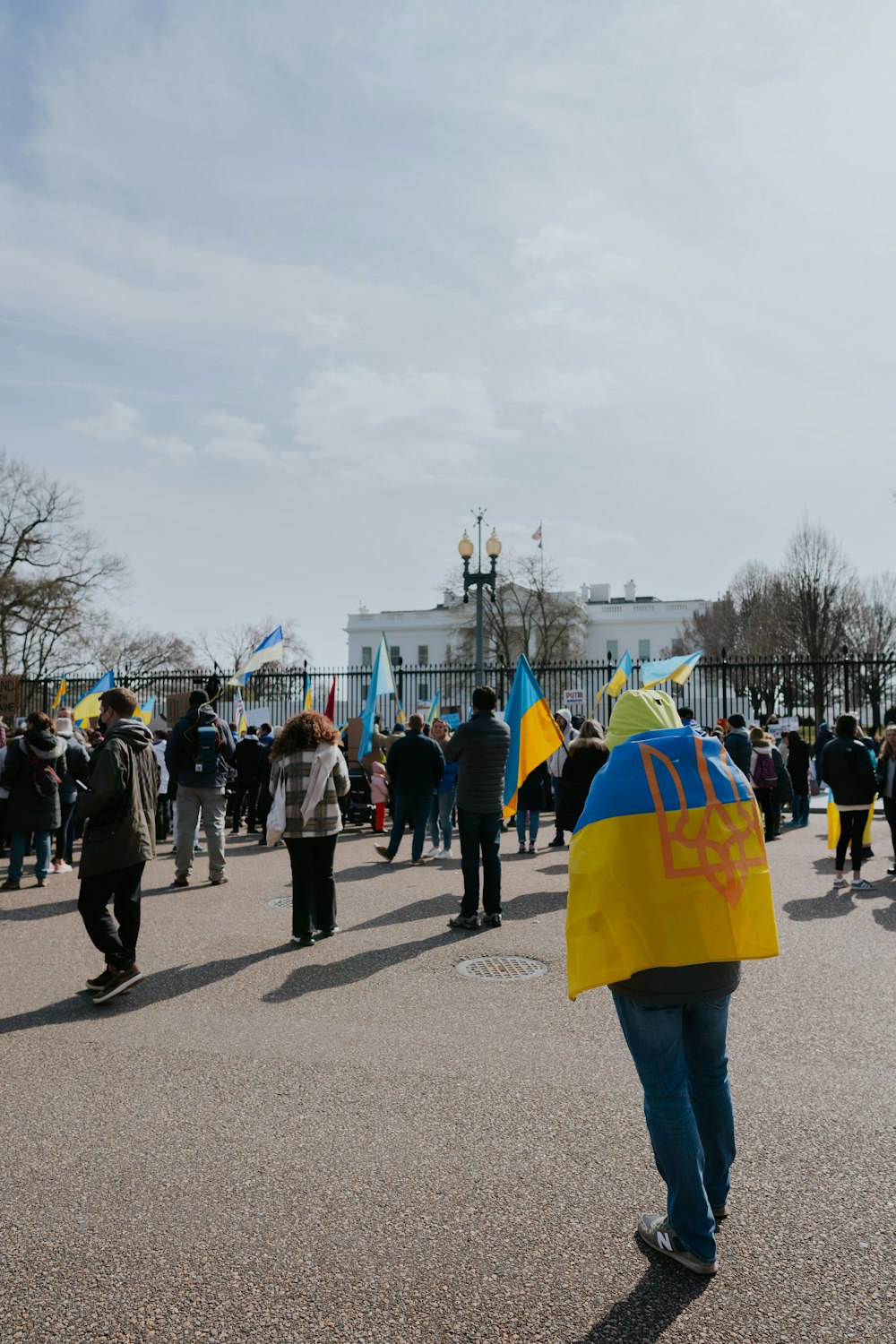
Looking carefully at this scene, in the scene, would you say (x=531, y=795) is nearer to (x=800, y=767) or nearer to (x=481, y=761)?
(x=481, y=761)

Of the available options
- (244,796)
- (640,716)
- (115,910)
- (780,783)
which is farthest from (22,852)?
(780,783)

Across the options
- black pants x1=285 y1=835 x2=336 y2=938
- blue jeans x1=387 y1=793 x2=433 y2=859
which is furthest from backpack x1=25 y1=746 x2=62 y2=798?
black pants x1=285 y1=835 x2=336 y2=938

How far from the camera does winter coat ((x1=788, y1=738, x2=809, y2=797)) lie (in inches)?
637

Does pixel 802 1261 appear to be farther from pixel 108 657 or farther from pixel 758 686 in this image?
pixel 108 657

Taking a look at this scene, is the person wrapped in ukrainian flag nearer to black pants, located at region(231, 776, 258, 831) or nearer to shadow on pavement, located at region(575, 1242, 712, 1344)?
shadow on pavement, located at region(575, 1242, 712, 1344)

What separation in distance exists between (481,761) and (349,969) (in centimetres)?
235

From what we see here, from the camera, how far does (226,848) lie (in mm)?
13836

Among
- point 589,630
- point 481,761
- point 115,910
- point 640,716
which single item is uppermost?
point 589,630

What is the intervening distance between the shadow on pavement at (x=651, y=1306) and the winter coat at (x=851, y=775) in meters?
8.18

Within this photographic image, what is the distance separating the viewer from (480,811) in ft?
27.7

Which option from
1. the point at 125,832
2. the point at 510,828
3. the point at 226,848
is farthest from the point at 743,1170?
the point at 510,828

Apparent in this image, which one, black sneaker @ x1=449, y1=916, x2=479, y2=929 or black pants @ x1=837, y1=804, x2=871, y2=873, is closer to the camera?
black sneaker @ x1=449, y1=916, x2=479, y2=929

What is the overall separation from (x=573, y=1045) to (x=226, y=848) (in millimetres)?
9480

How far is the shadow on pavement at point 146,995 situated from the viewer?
19.1 feet
